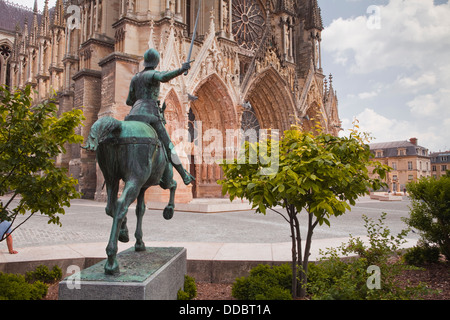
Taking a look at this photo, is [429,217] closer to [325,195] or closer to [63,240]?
[325,195]

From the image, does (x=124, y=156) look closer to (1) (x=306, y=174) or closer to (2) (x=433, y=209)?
(1) (x=306, y=174)

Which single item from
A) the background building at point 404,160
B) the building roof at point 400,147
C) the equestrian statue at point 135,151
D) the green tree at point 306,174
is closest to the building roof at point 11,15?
the equestrian statue at point 135,151

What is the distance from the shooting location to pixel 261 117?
24328mm

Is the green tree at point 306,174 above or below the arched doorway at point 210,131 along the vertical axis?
below

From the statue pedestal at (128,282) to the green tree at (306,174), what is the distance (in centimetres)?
108

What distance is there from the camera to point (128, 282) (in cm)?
276

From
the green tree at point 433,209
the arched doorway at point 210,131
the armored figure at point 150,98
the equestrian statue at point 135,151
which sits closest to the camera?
the equestrian statue at point 135,151

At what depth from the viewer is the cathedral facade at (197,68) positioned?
1692 centimetres

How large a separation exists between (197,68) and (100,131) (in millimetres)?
15991

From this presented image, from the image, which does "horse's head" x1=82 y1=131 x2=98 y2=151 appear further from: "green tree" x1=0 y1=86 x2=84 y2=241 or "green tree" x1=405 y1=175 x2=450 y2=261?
"green tree" x1=405 y1=175 x2=450 y2=261

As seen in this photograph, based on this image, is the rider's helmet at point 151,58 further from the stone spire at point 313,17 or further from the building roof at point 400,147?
the building roof at point 400,147

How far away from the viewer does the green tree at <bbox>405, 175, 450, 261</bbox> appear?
464 cm

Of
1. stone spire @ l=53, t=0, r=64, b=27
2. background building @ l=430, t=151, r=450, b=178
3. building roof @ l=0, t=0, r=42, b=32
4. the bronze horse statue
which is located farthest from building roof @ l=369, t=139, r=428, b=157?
building roof @ l=0, t=0, r=42, b=32

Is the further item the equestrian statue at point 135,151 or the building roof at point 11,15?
the building roof at point 11,15
